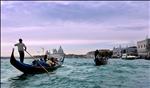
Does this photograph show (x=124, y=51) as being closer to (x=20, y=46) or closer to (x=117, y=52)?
(x=117, y=52)

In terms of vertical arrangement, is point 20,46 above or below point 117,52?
above

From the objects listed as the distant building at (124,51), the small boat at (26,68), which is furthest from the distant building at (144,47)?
the small boat at (26,68)

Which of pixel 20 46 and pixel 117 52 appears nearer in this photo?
pixel 20 46

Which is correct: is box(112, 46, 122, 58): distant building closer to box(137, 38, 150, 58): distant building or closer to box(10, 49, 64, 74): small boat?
box(137, 38, 150, 58): distant building

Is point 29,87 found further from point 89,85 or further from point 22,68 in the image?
point 22,68

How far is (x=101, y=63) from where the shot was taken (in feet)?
101

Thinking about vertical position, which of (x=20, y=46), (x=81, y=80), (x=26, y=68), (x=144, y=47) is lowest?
(x=81, y=80)

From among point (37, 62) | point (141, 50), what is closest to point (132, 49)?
point (141, 50)

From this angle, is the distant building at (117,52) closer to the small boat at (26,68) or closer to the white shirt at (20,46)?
the small boat at (26,68)

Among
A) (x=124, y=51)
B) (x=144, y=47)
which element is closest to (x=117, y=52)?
(x=124, y=51)

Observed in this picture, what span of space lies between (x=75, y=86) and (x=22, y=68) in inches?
233

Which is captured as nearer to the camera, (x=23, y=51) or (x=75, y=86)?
(x=75, y=86)

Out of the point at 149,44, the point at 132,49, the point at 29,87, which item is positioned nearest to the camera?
the point at 29,87

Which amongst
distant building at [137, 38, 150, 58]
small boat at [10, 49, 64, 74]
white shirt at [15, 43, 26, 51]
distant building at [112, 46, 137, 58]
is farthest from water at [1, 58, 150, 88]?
distant building at [112, 46, 137, 58]
